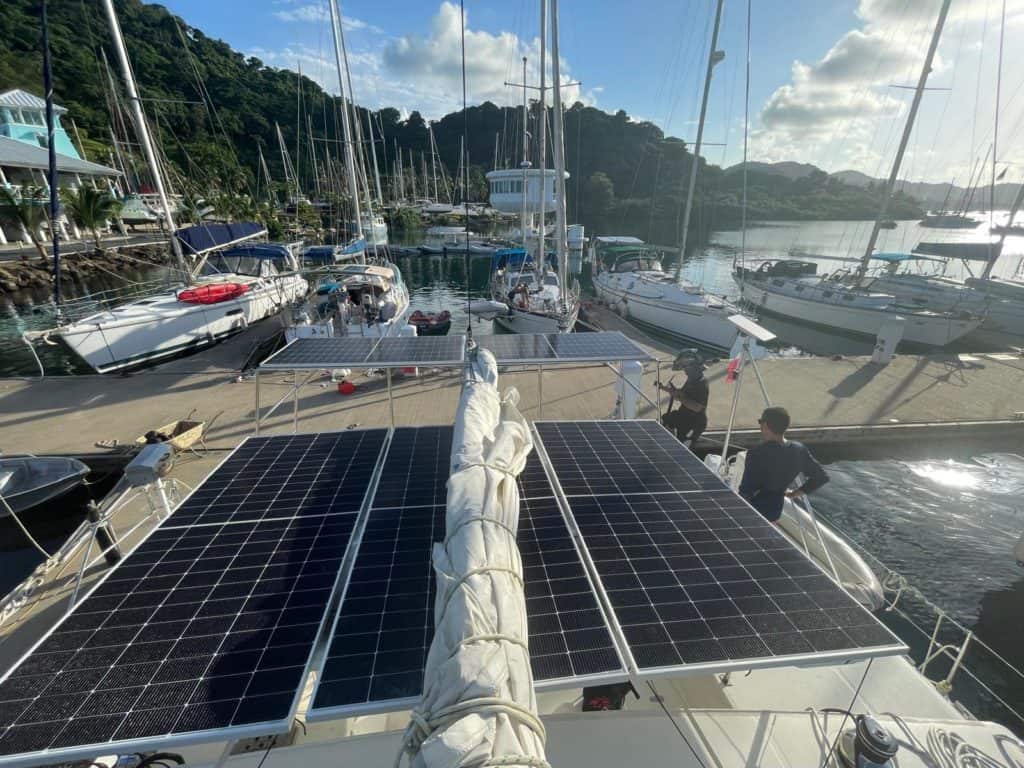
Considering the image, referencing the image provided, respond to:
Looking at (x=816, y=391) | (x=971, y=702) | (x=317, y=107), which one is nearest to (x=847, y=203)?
(x=317, y=107)

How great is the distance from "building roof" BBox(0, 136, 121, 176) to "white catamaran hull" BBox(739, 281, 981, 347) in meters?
59.0

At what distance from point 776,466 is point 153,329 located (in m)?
19.0

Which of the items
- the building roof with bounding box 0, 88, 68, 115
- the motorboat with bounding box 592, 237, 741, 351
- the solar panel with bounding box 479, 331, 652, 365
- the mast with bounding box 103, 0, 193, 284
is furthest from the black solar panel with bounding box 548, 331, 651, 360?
the building roof with bounding box 0, 88, 68, 115

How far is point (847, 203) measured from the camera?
430 ft

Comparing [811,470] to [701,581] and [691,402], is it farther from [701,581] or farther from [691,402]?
[691,402]

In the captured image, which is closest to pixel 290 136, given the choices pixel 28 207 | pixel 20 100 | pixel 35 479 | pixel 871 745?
pixel 20 100

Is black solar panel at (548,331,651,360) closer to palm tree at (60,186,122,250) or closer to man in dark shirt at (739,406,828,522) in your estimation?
man in dark shirt at (739,406,828,522)

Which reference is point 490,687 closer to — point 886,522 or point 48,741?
point 48,741

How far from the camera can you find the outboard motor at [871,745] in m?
2.58

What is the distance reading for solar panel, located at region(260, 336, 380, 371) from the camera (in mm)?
6727

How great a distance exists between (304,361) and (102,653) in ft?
15.9

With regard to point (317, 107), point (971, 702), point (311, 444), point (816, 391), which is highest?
point (317, 107)

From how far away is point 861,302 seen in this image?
957 inches

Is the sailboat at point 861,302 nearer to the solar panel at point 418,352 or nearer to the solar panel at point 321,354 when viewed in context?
the solar panel at point 418,352
